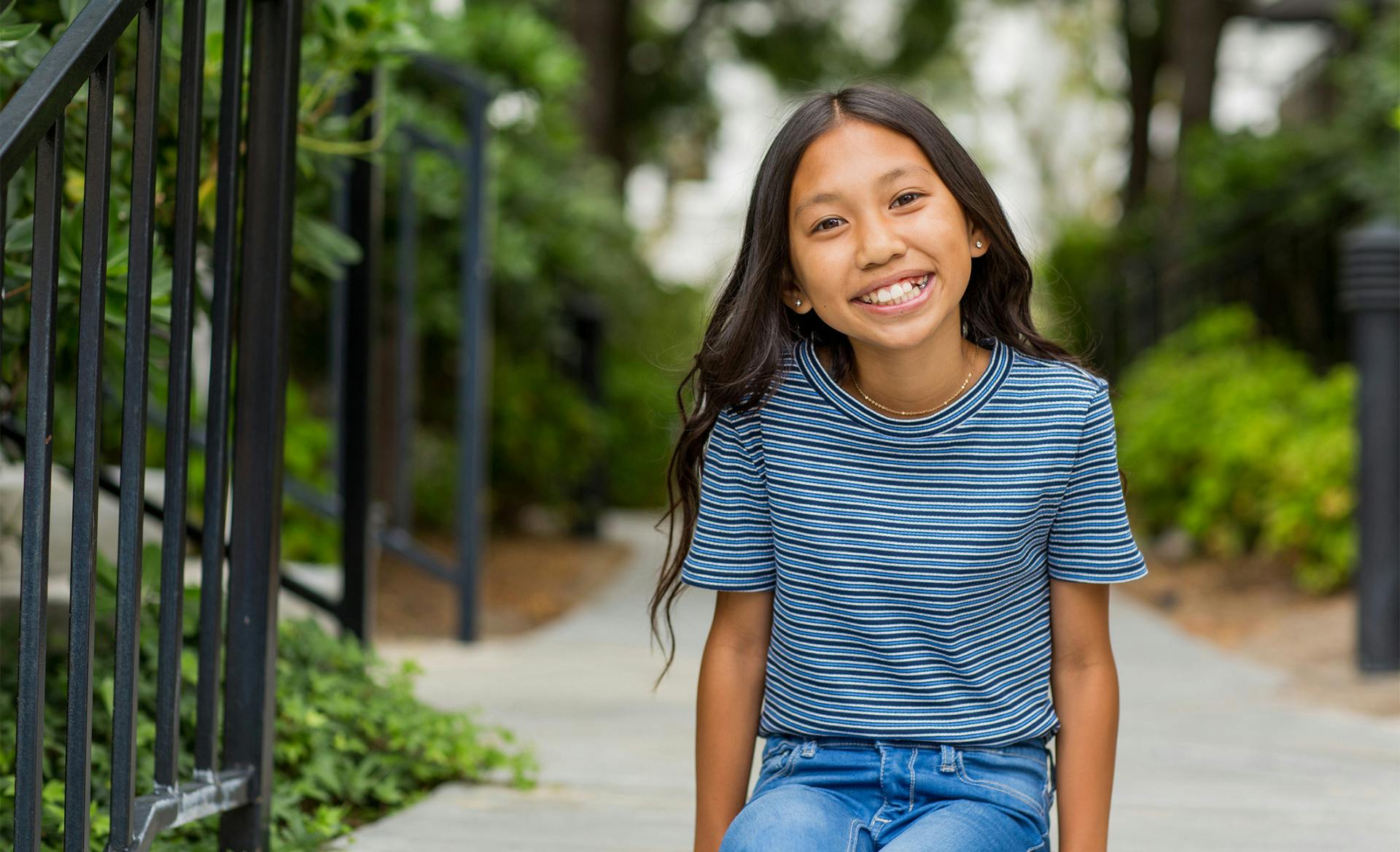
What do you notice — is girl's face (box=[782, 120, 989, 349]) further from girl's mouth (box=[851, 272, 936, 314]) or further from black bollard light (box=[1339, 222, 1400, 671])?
black bollard light (box=[1339, 222, 1400, 671])

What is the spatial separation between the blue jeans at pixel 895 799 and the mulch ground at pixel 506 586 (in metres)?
3.88

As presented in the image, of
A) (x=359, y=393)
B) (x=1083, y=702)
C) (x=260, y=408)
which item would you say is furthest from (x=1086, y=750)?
(x=359, y=393)

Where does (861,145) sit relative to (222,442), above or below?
above

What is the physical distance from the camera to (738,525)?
2.00 m

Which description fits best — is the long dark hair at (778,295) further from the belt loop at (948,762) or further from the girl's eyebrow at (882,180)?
the belt loop at (948,762)

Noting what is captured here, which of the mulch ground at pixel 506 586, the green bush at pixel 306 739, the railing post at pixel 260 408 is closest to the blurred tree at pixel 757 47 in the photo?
the mulch ground at pixel 506 586

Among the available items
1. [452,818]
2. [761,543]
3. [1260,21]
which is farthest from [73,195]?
[1260,21]

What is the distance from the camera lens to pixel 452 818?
8.90 feet

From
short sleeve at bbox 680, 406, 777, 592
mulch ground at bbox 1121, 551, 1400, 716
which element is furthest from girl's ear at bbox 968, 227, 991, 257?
mulch ground at bbox 1121, 551, 1400, 716

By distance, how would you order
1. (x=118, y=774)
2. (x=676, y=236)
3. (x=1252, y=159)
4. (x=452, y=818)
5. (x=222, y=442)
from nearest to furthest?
(x=118, y=774) → (x=222, y=442) → (x=452, y=818) → (x=1252, y=159) → (x=676, y=236)

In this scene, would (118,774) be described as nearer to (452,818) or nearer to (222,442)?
(222,442)

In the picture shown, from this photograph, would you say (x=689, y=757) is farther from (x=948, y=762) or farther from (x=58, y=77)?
(x=58, y=77)

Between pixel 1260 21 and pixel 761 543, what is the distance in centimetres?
1902

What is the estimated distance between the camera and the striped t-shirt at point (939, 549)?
1897 millimetres
